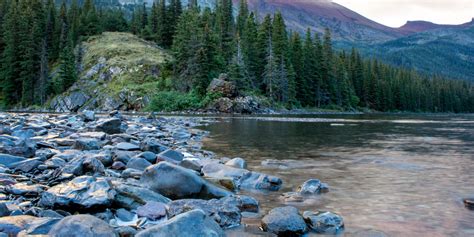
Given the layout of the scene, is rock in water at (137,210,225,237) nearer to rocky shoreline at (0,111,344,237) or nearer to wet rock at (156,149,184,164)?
rocky shoreline at (0,111,344,237)

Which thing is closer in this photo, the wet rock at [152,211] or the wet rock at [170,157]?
the wet rock at [152,211]

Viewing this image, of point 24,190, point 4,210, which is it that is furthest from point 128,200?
point 4,210

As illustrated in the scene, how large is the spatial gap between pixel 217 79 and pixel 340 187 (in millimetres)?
48823

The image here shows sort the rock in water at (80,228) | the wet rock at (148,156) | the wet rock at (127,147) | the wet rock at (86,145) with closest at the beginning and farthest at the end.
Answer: the rock in water at (80,228) < the wet rock at (148,156) < the wet rock at (86,145) < the wet rock at (127,147)

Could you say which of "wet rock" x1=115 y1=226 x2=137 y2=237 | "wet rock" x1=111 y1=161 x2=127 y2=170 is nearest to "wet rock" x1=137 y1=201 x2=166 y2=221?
"wet rock" x1=115 y1=226 x2=137 y2=237

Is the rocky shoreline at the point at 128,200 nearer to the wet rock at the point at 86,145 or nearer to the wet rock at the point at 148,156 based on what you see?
the wet rock at the point at 148,156

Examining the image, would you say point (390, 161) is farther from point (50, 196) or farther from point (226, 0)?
point (226, 0)

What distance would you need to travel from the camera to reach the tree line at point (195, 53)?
6228 cm

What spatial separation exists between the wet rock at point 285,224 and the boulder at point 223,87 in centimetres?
4954

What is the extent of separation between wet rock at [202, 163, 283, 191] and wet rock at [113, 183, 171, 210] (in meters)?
2.53

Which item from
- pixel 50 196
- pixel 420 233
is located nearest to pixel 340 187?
pixel 420 233

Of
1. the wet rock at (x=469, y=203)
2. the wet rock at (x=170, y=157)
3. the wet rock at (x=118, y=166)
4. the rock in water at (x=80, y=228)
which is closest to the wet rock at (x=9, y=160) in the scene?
the wet rock at (x=118, y=166)

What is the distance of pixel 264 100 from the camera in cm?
6156

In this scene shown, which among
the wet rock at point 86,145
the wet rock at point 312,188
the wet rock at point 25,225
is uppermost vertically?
the wet rock at point 86,145
